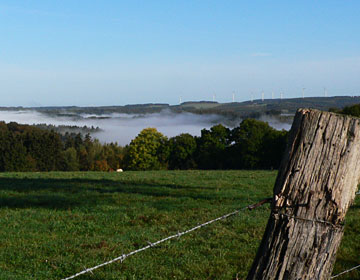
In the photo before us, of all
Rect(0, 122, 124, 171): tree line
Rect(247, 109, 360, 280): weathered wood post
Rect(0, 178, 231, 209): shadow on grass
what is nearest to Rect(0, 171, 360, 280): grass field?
Rect(0, 178, 231, 209): shadow on grass

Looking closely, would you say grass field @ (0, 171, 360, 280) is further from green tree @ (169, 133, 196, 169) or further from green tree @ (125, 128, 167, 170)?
green tree @ (125, 128, 167, 170)

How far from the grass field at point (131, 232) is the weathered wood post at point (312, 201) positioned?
4.36 metres

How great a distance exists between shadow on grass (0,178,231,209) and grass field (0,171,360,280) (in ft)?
0.14

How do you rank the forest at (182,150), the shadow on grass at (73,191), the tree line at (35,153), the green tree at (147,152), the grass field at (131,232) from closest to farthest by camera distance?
the grass field at (131,232) → the shadow on grass at (73,191) → the forest at (182,150) → the green tree at (147,152) → the tree line at (35,153)

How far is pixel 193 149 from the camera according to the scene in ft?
225

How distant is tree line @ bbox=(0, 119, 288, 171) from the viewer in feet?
187

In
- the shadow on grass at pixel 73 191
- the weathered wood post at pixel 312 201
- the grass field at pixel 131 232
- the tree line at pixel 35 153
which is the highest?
the weathered wood post at pixel 312 201

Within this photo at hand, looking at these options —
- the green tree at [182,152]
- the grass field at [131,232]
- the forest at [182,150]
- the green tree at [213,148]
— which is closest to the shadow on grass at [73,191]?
the grass field at [131,232]

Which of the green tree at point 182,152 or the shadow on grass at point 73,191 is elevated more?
the shadow on grass at point 73,191

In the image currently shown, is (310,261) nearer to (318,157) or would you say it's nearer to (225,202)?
(318,157)

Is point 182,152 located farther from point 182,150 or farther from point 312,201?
point 312,201

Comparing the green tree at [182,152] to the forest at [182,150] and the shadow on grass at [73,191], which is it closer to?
the forest at [182,150]

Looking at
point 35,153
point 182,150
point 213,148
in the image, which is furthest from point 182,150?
point 35,153

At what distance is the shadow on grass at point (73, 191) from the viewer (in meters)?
16.2
